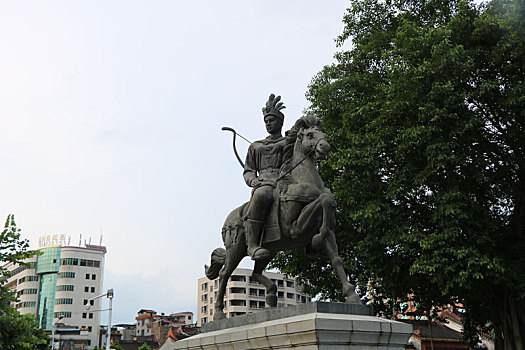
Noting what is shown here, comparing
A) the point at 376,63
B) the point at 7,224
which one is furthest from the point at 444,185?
the point at 7,224

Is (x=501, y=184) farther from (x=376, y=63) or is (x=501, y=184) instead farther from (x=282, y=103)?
(x=282, y=103)

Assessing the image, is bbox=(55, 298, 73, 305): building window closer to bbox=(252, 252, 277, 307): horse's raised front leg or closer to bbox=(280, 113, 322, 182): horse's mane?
bbox=(252, 252, 277, 307): horse's raised front leg

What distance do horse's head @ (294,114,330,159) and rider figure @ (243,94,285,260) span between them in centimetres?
59

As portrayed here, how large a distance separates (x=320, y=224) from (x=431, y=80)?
360 inches

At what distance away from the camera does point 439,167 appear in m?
14.3

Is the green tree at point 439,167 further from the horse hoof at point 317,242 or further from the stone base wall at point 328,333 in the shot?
the stone base wall at point 328,333

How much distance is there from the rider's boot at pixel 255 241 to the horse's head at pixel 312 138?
129cm

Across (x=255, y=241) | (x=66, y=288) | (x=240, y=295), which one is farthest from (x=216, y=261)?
(x=66, y=288)

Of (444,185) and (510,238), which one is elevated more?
(444,185)

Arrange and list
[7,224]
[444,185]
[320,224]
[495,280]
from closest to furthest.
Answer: [320,224], [495,280], [444,185], [7,224]

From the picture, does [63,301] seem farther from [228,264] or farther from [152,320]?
[228,264]

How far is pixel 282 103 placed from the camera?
9109 millimetres

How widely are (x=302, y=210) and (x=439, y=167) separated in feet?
25.6

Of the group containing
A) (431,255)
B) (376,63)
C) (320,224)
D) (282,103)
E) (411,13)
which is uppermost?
(411,13)
